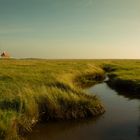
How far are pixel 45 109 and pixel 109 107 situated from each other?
245 inches

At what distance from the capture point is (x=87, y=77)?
38500 millimetres

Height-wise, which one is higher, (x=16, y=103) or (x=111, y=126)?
(x=16, y=103)

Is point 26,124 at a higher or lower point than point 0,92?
lower

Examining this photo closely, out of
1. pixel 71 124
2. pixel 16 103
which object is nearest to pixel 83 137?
pixel 71 124

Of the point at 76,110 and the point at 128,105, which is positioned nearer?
the point at 76,110

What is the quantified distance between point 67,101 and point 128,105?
6.99m

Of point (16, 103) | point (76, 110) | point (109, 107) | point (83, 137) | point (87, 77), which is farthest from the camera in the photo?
point (87, 77)

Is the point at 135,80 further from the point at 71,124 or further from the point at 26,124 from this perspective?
the point at 26,124

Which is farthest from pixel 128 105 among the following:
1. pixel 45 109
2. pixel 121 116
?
pixel 45 109

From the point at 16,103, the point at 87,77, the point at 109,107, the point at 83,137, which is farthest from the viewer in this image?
the point at 87,77

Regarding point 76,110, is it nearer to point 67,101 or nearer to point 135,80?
point 67,101

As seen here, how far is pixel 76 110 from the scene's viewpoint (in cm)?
1623

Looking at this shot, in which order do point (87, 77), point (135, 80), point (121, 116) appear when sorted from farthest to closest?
point (87, 77) → point (135, 80) → point (121, 116)

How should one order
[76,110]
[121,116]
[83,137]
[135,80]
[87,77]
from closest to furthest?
[83,137], [76,110], [121,116], [135,80], [87,77]
